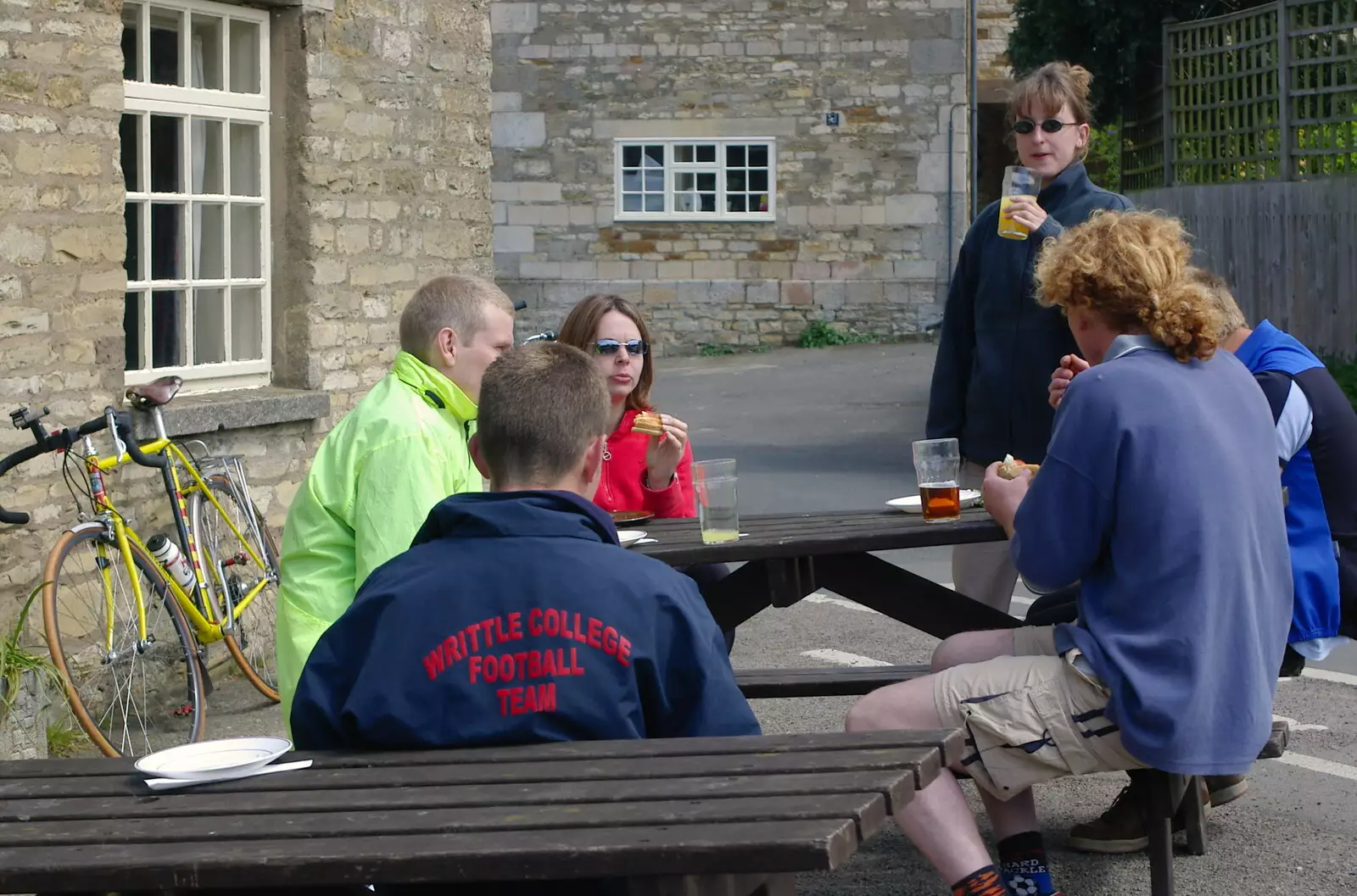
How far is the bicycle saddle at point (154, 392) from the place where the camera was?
6359 millimetres

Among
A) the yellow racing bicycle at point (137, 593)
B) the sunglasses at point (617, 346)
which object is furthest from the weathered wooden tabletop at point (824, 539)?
the yellow racing bicycle at point (137, 593)

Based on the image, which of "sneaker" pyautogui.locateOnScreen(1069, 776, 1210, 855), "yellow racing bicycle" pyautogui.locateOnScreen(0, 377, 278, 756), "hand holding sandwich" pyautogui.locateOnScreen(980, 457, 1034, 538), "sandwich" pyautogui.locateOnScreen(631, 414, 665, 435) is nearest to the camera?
Result: "hand holding sandwich" pyautogui.locateOnScreen(980, 457, 1034, 538)

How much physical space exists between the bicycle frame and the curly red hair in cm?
359

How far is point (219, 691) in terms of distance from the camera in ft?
23.1

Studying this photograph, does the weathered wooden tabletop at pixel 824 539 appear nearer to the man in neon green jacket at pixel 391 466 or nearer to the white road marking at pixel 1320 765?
the man in neon green jacket at pixel 391 466

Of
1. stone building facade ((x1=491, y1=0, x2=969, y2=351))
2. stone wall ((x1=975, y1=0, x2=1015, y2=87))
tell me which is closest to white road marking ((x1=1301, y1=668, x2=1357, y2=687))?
stone building facade ((x1=491, y1=0, x2=969, y2=351))

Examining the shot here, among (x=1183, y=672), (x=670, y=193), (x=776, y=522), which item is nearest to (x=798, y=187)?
(x=670, y=193)

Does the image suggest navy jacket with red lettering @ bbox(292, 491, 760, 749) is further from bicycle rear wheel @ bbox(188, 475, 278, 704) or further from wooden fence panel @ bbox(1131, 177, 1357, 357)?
wooden fence panel @ bbox(1131, 177, 1357, 357)

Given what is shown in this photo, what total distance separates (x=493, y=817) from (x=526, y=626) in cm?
32

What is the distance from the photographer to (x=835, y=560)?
198 inches

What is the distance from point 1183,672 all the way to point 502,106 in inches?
844

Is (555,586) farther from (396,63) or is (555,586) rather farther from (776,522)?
(396,63)

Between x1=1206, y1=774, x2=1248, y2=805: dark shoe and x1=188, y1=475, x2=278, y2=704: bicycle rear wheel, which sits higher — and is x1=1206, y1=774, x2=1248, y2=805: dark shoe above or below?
below

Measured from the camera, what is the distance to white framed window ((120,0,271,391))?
698 cm
